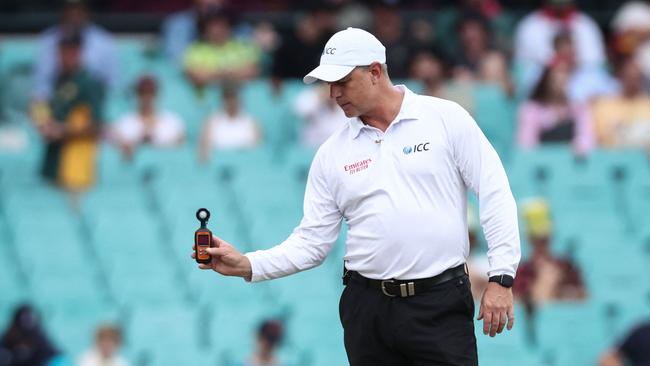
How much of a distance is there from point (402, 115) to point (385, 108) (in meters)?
0.08

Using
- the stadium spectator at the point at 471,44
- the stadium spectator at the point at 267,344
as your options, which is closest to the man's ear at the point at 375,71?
the stadium spectator at the point at 267,344

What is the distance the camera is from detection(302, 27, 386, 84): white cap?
6141 mm

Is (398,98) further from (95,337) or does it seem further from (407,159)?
(95,337)

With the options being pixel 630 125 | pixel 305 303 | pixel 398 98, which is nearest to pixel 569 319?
pixel 305 303

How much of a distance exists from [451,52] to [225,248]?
7515mm

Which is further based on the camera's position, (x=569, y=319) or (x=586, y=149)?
(x=586, y=149)

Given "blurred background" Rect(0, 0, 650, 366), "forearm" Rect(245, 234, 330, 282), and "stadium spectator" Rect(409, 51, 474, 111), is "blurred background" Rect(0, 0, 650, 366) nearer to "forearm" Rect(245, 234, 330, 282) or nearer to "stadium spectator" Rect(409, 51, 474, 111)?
"stadium spectator" Rect(409, 51, 474, 111)

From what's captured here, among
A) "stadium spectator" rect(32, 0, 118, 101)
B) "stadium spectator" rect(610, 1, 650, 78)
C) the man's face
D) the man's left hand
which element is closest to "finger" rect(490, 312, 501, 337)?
the man's left hand

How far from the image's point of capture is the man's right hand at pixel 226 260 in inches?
244

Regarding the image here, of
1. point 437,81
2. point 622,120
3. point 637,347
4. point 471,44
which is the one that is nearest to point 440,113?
point 637,347

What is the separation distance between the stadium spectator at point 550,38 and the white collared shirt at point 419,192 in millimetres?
6980

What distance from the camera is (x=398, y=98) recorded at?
6324 millimetres

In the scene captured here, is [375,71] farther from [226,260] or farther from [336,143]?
[226,260]

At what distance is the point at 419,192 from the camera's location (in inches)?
243
